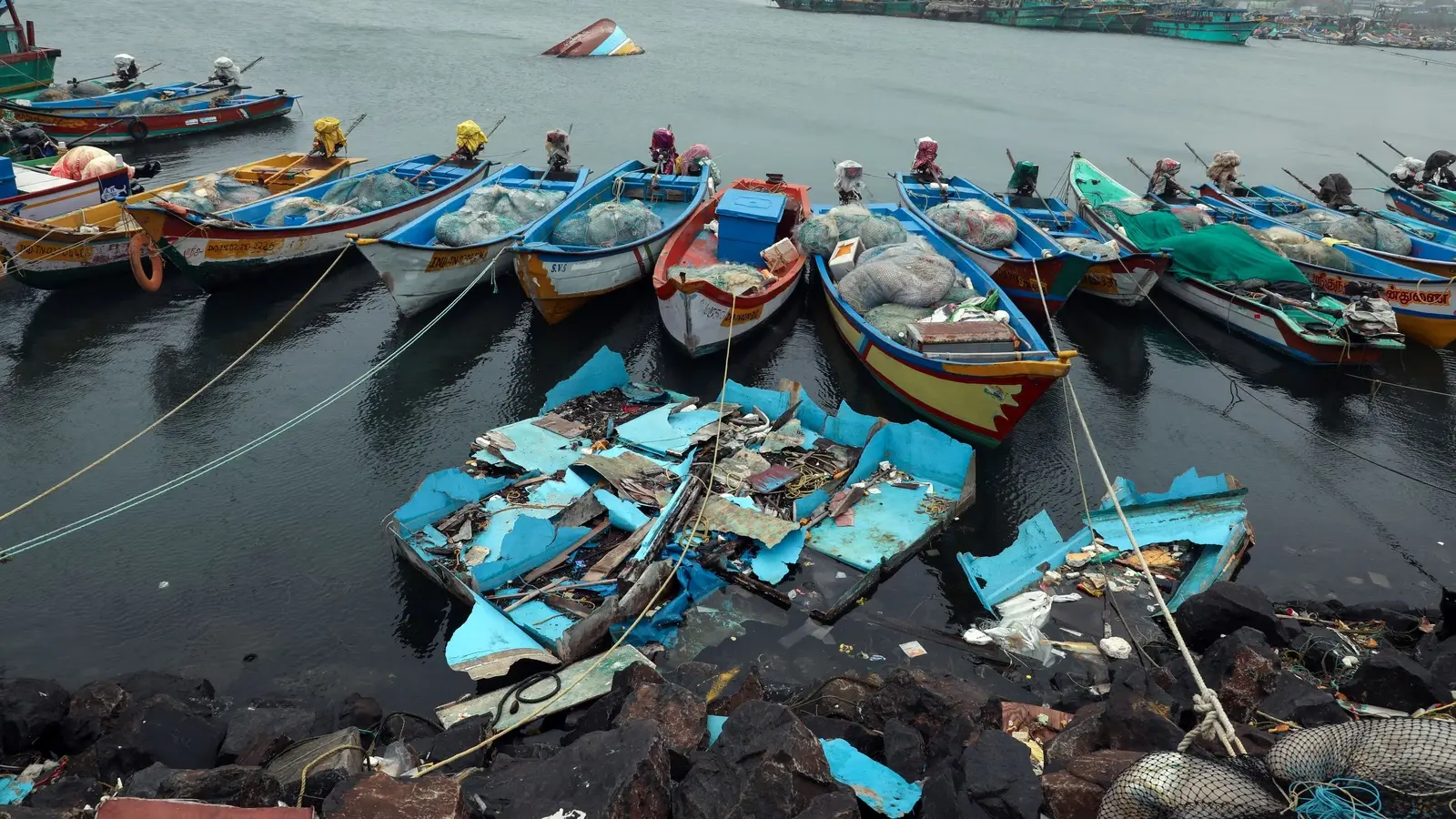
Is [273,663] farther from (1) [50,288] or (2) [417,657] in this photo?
(1) [50,288]

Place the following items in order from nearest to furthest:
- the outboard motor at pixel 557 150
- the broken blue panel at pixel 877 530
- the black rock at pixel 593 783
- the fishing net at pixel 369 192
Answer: the black rock at pixel 593 783 < the broken blue panel at pixel 877 530 < the fishing net at pixel 369 192 < the outboard motor at pixel 557 150

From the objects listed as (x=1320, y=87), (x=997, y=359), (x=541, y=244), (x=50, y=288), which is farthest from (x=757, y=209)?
(x=1320, y=87)

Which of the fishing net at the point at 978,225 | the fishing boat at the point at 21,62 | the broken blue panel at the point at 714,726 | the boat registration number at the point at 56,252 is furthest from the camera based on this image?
the fishing boat at the point at 21,62

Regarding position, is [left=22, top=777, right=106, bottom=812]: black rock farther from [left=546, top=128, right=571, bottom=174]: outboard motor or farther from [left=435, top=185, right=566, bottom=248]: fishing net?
[left=546, top=128, right=571, bottom=174]: outboard motor

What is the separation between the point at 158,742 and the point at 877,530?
7.80 meters

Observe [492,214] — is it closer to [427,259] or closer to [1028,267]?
[427,259]

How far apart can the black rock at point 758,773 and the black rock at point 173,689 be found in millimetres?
5089

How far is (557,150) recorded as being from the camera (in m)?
21.5

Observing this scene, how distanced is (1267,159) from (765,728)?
39.7m

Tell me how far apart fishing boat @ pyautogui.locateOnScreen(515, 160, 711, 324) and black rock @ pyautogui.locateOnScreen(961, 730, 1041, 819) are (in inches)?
481

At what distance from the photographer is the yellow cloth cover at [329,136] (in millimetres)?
21578

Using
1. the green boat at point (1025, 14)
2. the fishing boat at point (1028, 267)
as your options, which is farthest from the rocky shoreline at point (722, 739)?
the green boat at point (1025, 14)

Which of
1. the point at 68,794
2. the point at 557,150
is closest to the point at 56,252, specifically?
the point at 557,150

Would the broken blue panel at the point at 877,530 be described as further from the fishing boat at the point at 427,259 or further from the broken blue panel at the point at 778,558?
the fishing boat at the point at 427,259
